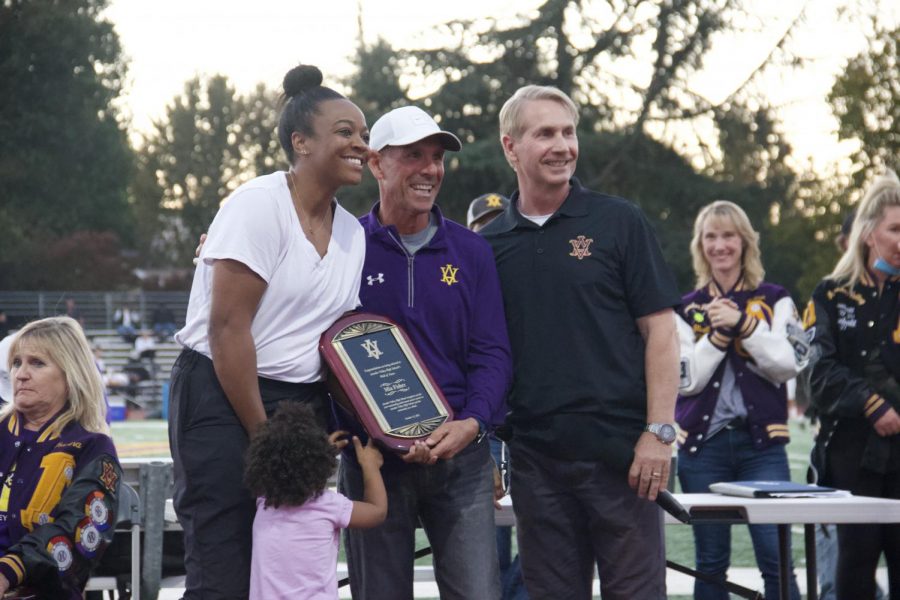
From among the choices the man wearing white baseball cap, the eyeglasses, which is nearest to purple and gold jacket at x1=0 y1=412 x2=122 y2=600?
the man wearing white baseball cap

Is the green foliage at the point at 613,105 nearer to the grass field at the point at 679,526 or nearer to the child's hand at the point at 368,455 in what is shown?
the grass field at the point at 679,526

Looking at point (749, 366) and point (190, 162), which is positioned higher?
point (190, 162)

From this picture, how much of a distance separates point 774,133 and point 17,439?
31.2 meters

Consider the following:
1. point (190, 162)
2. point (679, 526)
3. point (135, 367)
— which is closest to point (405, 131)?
point (679, 526)

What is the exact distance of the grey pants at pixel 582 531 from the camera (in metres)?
4.06

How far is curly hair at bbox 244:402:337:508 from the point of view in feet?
11.4

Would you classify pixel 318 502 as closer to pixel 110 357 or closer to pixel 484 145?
pixel 484 145

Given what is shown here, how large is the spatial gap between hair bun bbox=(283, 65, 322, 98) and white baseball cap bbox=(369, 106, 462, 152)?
0.88 feet

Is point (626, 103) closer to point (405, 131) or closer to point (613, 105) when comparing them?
point (613, 105)

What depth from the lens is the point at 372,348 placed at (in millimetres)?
3725

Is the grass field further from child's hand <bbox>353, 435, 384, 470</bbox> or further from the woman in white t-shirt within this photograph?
the woman in white t-shirt

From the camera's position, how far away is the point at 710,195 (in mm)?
36719

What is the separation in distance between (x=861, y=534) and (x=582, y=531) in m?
1.80

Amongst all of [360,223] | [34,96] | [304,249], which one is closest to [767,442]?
[360,223]
